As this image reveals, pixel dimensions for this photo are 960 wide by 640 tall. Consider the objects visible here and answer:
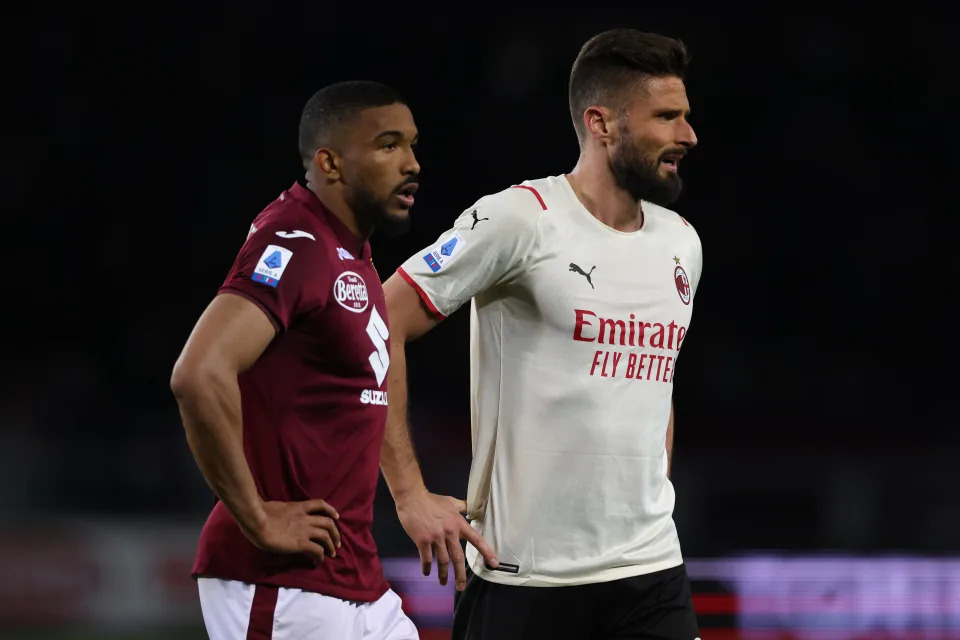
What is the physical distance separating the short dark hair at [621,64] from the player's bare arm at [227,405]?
4.02ft

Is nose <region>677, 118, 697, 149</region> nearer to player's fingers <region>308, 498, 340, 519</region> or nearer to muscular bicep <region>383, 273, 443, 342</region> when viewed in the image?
muscular bicep <region>383, 273, 443, 342</region>

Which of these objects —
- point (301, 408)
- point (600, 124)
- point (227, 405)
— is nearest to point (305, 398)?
point (301, 408)

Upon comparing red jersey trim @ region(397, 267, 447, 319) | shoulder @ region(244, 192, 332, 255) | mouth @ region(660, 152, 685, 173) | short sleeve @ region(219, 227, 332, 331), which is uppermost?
mouth @ region(660, 152, 685, 173)

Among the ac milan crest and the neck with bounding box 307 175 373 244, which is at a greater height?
the neck with bounding box 307 175 373 244

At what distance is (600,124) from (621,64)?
15 centimetres

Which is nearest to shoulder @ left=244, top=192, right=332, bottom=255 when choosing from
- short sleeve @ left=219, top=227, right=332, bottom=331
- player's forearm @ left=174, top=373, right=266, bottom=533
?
short sleeve @ left=219, top=227, right=332, bottom=331

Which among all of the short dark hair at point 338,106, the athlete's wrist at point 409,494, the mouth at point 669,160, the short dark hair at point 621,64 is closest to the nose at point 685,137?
the mouth at point 669,160

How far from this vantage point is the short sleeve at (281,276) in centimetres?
210

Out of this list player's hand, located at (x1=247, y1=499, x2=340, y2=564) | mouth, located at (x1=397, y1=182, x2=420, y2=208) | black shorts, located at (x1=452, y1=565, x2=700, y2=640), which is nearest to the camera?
player's hand, located at (x1=247, y1=499, x2=340, y2=564)

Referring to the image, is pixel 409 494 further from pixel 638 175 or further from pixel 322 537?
pixel 638 175

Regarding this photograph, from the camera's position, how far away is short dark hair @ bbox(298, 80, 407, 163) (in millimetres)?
2430

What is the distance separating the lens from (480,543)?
2.67m

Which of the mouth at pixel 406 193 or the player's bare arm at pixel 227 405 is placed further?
the mouth at pixel 406 193

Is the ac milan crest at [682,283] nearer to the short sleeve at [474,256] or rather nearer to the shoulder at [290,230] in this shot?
the short sleeve at [474,256]
